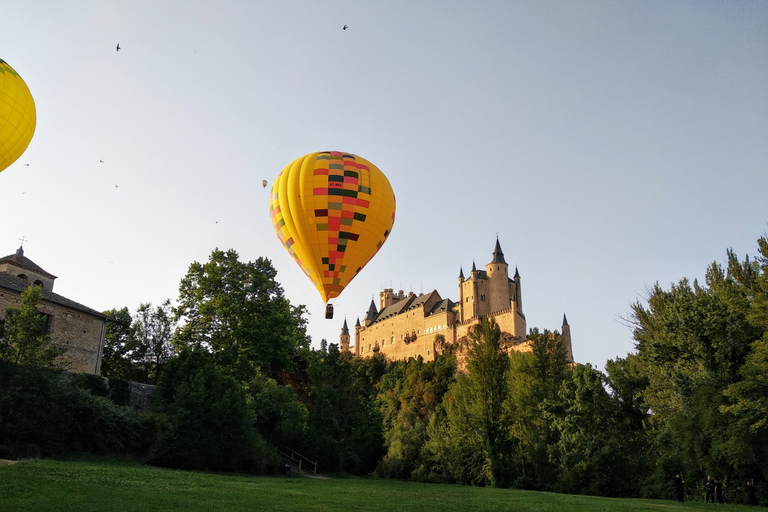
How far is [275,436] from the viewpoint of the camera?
3083cm

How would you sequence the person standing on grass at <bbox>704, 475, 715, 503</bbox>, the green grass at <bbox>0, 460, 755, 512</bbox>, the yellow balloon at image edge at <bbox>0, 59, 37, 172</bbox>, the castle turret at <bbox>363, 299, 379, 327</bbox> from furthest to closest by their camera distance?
the castle turret at <bbox>363, 299, 379, 327</bbox> → the person standing on grass at <bbox>704, 475, 715, 503</bbox> → the yellow balloon at image edge at <bbox>0, 59, 37, 172</bbox> → the green grass at <bbox>0, 460, 755, 512</bbox>

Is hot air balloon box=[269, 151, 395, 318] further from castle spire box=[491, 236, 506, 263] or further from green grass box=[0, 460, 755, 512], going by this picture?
castle spire box=[491, 236, 506, 263]

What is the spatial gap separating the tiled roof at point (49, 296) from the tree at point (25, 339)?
16.6ft

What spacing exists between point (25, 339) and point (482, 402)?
22.8 meters

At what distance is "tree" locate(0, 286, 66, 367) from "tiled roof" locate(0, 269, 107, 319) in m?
5.05

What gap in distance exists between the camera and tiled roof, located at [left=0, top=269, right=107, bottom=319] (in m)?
27.9

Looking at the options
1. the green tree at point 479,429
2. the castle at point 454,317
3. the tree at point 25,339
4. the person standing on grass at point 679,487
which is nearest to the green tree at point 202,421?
the tree at point 25,339

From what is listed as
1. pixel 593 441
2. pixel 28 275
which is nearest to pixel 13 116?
pixel 28 275

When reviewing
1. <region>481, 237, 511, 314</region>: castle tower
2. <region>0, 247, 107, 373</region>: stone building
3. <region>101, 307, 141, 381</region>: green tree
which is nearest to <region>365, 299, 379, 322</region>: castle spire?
<region>481, 237, 511, 314</region>: castle tower

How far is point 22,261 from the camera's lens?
128 feet

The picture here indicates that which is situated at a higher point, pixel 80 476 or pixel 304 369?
pixel 304 369

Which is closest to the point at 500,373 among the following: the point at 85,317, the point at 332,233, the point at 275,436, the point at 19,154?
the point at 275,436

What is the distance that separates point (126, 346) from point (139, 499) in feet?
92.3

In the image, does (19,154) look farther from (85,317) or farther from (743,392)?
(743,392)
